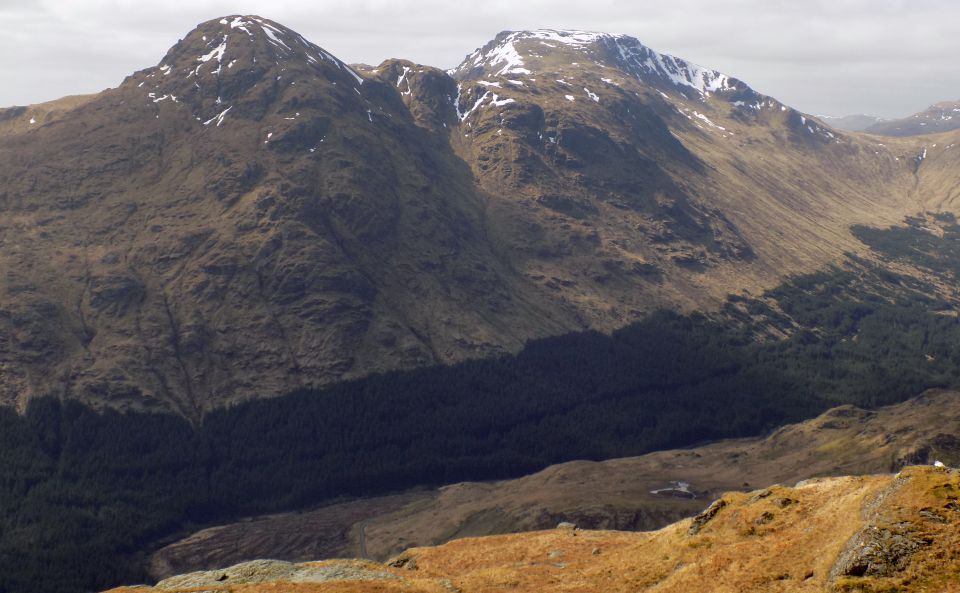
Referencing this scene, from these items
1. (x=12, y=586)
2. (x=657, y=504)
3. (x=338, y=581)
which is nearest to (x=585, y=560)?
(x=338, y=581)

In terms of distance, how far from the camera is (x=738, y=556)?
5847 centimetres

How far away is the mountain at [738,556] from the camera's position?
47562mm

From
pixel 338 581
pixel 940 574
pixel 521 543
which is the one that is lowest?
pixel 521 543

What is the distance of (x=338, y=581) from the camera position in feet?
215

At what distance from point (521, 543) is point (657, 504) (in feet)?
309

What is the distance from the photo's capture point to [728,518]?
68.1 m

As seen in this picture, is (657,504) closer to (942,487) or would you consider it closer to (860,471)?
(860,471)

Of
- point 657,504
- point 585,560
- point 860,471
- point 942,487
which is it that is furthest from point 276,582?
point 860,471

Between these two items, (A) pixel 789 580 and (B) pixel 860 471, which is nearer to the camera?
(A) pixel 789 580

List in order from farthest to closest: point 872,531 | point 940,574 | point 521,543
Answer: point 521,543
point 872,531
point 940,574

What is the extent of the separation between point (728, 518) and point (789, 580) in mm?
16452

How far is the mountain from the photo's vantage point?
4756 centimetres

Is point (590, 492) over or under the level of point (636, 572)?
under

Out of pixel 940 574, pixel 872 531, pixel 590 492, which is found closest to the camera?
pixel 940 574
